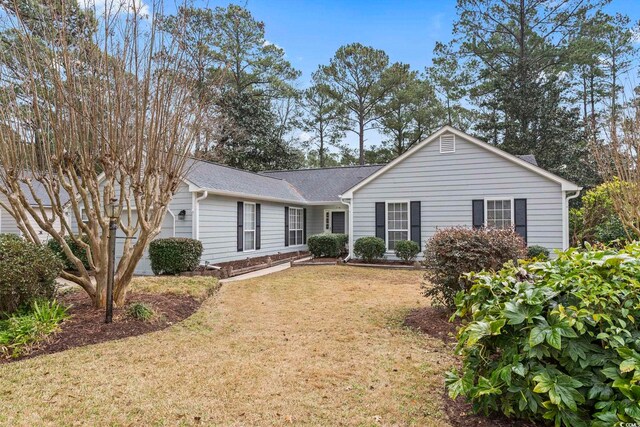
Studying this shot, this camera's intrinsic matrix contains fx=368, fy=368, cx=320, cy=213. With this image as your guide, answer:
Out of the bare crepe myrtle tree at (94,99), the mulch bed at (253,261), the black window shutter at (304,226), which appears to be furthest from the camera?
the black window shutter at (304,226)

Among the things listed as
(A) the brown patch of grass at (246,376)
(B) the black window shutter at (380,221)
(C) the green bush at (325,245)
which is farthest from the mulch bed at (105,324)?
(B) the black window shutter at (380,221)

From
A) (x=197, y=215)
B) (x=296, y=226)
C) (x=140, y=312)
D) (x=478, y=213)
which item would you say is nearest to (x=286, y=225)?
(x=296, y=226)

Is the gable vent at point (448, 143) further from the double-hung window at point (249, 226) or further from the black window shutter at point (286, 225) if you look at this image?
the double-hung window at point (249, 226)

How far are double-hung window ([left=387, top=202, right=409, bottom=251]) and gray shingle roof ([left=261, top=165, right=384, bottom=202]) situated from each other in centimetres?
364

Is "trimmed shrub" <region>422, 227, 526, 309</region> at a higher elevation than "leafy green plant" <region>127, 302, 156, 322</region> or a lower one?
higher

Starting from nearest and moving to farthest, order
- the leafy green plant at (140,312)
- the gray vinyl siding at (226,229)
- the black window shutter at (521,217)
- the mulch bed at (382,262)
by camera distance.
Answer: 1. the leafy green plant at (140,312)
2. the black window shutter at (521,217)
3. the gray vinyl siding at (226,229)
4. the mulch bed at (382,262)

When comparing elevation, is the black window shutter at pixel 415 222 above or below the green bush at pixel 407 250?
above

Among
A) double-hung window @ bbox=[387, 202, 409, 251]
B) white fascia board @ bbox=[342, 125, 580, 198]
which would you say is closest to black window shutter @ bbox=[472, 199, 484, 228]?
white fascia board @ bbox=[342, 125, 580, 198]

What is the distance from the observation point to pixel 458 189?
12.7 m

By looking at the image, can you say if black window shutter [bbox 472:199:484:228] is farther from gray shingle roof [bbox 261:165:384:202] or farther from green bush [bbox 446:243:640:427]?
green bush [bbox 446:243:640:427]

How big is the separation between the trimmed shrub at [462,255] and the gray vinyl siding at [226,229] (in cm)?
807

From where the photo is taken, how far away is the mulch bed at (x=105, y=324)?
4871mm

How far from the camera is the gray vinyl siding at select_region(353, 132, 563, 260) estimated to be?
38.1 ft

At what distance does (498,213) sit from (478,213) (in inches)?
24.2
